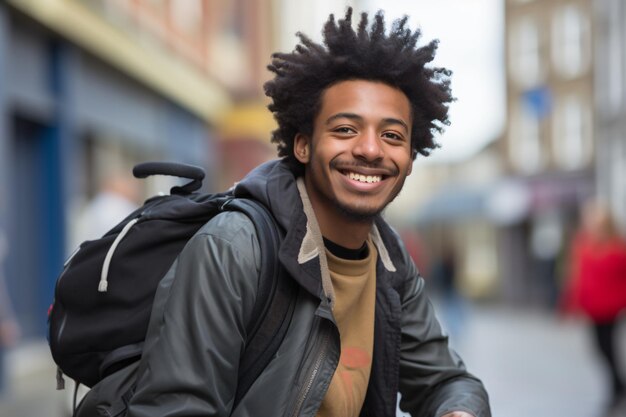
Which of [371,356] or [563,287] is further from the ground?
[371,356]

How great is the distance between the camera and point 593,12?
28.2 m

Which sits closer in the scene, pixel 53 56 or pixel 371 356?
pixel 371 356

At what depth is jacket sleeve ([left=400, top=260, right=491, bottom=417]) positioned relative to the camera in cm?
260

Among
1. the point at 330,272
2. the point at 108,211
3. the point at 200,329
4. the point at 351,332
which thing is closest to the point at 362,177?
the point at 330,272

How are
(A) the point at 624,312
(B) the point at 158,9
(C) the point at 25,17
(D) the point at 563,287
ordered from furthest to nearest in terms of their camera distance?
(D) the point at 563,287, (B) the point at 158,9, (C) the point at 25,17, (A) the point at 624,312

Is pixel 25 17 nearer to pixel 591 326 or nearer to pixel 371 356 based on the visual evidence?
pixel 591 326

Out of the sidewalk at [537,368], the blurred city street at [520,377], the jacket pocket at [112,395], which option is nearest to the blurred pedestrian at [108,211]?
the blurred city street at [520,377]

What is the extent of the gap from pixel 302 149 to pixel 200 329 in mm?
661

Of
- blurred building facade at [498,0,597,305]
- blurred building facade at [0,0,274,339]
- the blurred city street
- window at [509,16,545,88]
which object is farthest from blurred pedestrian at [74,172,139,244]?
window at [509,16,545,88]

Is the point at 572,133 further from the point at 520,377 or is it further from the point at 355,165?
the point at 355,165

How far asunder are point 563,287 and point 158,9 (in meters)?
12.8

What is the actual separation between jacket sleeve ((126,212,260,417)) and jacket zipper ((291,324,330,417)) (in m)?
0.16

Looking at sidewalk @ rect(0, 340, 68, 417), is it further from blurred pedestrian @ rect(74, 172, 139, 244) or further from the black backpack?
the black backpack

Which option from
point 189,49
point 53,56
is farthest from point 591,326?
point 189,49
